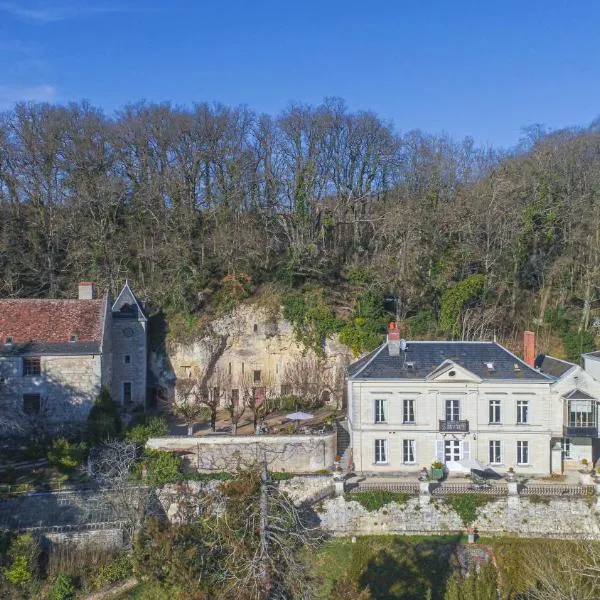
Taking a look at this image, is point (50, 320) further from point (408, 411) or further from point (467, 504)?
point (467, 504)

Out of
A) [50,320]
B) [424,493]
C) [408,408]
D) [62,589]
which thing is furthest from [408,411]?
[50,320]

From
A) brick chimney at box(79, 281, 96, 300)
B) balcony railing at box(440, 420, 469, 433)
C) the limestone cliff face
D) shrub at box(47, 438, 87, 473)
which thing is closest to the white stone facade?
balcony railing at box(440, 420, 469, 433)

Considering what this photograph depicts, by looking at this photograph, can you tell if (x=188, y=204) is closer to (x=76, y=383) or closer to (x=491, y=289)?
(x=76, y=383)

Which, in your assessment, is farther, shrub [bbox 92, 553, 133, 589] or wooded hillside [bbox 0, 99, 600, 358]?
wooded hillside [bbox 0, 99, 600, 358]

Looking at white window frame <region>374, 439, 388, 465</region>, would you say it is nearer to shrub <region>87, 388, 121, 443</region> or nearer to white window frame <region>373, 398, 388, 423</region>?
white window frame <region>373, 398, 388, 423</region>

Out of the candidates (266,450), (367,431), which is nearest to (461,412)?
(367,431)
